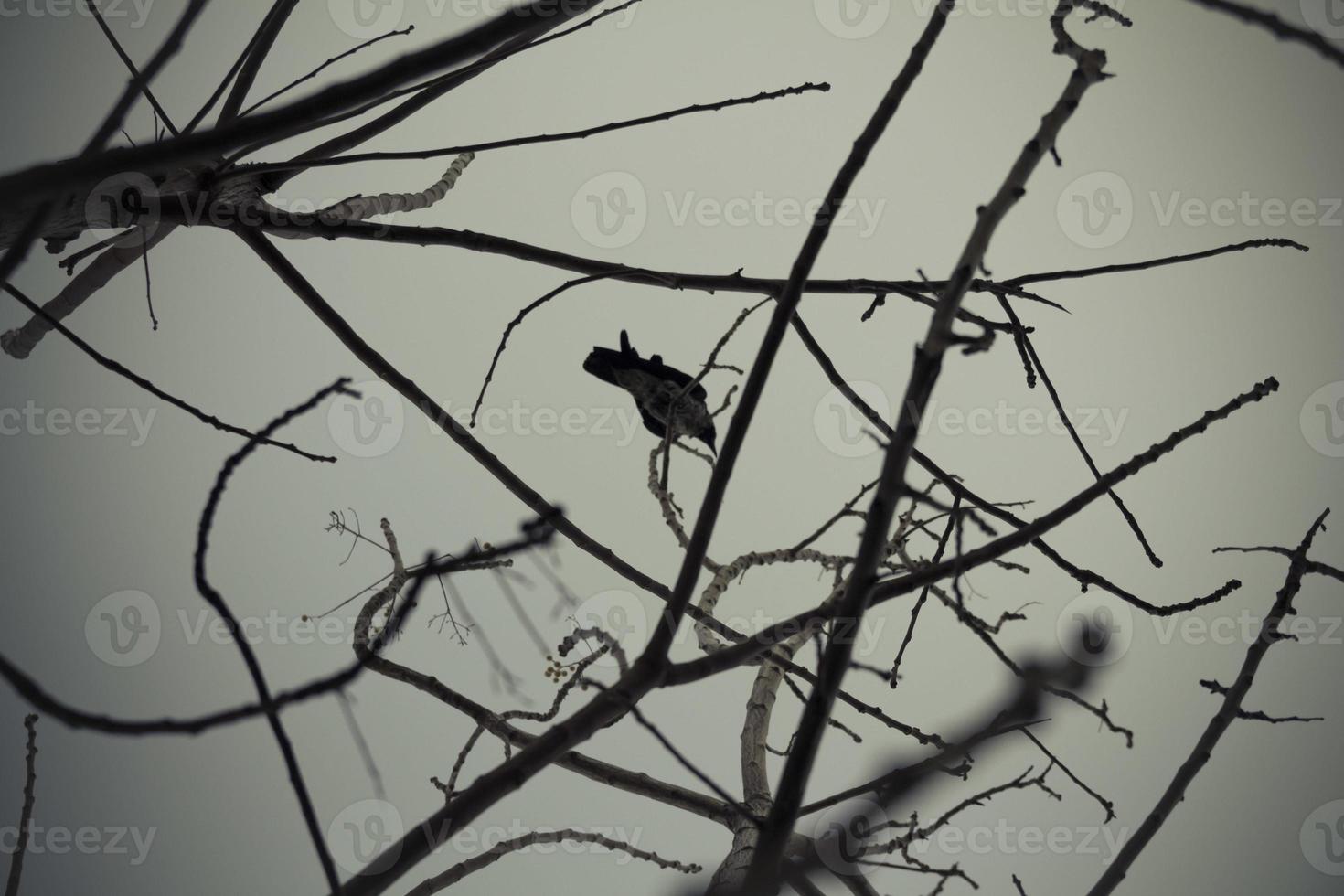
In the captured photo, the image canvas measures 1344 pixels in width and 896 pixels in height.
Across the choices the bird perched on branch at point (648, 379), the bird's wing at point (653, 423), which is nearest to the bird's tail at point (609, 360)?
the bird perched on branch at point (648, 379)

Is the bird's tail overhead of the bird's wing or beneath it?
overhead

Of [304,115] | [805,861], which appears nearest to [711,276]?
[304,115]

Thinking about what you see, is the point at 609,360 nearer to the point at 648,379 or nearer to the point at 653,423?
the point at 648,379

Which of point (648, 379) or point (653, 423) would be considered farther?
point (653, 423)

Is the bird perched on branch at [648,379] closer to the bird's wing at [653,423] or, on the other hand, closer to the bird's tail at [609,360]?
the bird's tail at [609,360]

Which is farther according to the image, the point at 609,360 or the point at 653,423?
the point at 653,423

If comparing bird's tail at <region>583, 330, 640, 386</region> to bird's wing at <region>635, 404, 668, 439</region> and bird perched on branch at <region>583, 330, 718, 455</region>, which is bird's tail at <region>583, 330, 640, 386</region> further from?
→ bird's wing at <region>635, 404, 668, 439</region>

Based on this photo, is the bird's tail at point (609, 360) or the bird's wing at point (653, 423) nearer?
the bird's tail at point (609, 360)

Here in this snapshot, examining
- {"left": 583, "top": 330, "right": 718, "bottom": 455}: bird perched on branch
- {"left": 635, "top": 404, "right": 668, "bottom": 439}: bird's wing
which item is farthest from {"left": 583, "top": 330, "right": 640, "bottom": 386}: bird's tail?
{"left": 635, "top": 404, "right": 668, "bottom": 439}: bird's wing

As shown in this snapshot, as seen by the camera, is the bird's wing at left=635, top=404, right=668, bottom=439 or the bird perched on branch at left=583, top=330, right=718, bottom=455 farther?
the bird's wing at left=635, top=404, right=668, bottom=439

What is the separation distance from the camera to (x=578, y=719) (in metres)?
0.93

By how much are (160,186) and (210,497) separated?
33.7 inches

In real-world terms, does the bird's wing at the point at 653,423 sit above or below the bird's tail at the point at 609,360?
below

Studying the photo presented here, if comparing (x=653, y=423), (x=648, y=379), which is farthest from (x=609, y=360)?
(x=653, y=423)
